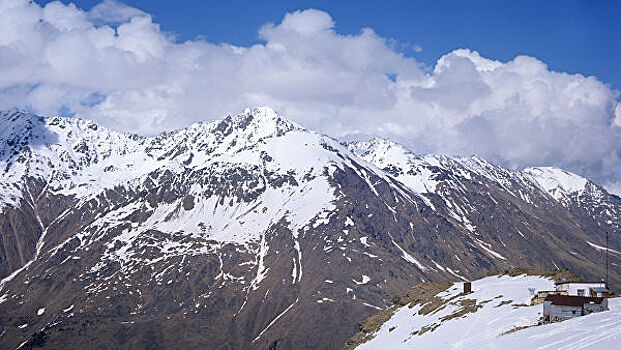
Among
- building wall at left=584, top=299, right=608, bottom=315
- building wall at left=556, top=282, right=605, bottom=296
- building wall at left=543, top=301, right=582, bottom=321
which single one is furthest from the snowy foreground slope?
building wall at left=556, top=282, right=605, bottom=296

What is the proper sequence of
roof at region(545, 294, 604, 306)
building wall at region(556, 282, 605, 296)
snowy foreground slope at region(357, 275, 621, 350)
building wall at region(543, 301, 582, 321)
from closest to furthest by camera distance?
1. snowy foreground slope at region(357, 275, 621, 350)
2. building wall at region(543, 301, 582, 321)
3. roof at region(545, 294, 604, 306)
4. building wall at region(556, 282, 605, 296)

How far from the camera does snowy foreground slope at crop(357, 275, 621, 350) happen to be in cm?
6081

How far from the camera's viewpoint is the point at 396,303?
147625 mm

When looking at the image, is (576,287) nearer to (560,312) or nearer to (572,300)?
(572,300)

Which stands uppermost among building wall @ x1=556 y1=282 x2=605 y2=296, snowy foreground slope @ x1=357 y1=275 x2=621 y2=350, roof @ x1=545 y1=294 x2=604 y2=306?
building wall @ x1=556 y1=282 x2=605 y2=296

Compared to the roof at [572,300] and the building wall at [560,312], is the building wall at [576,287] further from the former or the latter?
the building wall at [560,312]

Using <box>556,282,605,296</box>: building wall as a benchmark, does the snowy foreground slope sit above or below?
below

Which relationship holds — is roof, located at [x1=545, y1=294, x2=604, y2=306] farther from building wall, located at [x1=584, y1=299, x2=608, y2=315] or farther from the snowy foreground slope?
the snowy foreground slope

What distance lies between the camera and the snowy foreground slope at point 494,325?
6081cm

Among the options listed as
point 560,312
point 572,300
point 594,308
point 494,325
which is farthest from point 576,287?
point 494,325

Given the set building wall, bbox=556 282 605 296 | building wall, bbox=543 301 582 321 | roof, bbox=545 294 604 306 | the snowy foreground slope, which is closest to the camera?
the snowy foreground slope

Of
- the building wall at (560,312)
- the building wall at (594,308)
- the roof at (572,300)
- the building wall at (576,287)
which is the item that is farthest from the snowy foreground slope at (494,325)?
the roof at (572,300)

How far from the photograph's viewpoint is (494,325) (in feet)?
267

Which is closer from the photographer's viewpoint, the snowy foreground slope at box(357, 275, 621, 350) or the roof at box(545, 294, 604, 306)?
the snowy foreground slope at box(357, 275, 621, 350)
